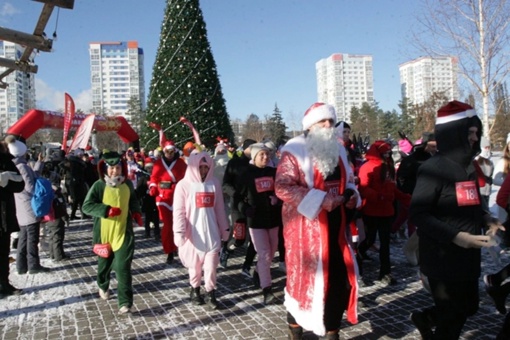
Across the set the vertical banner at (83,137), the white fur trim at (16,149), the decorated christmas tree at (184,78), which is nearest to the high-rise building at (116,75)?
the decorated christmas tree at (184,78)

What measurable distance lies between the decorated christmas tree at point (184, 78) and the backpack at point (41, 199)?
Answer: 33.8 ft

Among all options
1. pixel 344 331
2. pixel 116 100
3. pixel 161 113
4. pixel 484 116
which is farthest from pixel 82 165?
pixel 116 100

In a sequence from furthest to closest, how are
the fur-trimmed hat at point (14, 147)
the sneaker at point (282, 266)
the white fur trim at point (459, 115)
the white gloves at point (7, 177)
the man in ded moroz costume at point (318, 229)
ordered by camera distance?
1. the sneaker at point (282, 266)
2. the fur-trimmed hat at point (14, 147)
3. the white gloves at point (7, 177)
4. the man in ded moroz costume at point (318, 229)
5. the white fur trim at point (459, 115)

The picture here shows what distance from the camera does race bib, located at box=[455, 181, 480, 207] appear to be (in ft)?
10.8

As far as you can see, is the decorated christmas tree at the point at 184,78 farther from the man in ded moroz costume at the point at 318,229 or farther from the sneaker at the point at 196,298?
the man in ded moroz costume at the point at 318,229

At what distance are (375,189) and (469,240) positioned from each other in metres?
3.06

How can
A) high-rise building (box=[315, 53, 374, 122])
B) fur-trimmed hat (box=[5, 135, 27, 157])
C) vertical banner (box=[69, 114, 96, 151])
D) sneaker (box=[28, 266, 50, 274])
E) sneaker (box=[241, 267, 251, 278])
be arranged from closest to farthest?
fur-trimmed hat (box=[5, 135, 27, 157]) < sneaker (box=[241, 267, 251, 278]) < sneaker (box=[28, 266, 50, 274]) < vertical banner (box=[69, 114, 96, 151]) < high-rise building (box=[315, 53, 374, 122])

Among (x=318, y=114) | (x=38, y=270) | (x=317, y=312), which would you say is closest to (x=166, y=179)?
(x=38, y=270)

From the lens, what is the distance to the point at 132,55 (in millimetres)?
159375

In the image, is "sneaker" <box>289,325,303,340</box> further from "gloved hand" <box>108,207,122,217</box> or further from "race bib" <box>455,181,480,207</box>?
"gloved hand" <box>108,207,122,217</box>

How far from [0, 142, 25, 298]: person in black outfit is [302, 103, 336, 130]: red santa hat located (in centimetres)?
414

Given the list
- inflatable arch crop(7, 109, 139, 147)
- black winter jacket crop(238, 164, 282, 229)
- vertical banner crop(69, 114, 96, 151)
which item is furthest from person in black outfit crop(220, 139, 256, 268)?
inflatable arch crop(7, 109, 139, 147)

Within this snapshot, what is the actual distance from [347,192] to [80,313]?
3.69 metres

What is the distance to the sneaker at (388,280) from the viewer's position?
20.2 feet
